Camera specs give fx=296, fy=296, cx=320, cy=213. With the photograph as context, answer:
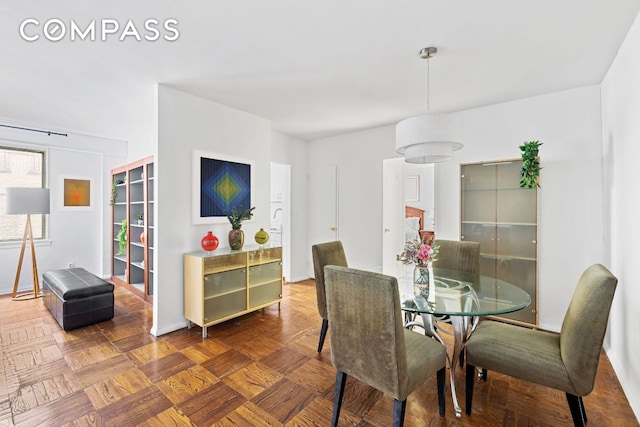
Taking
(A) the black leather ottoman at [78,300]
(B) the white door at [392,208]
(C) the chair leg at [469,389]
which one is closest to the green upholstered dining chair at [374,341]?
(C) the chair leg at [469,389]

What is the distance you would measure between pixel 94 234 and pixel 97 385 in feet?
12.1

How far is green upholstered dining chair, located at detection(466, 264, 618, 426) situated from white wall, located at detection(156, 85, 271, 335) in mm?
2714

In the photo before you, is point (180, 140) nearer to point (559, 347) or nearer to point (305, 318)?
point (305, 318)

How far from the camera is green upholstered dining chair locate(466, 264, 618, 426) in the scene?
1.42m

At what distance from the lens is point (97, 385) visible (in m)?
2.09

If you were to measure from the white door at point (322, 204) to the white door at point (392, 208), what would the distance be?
843 millimetres

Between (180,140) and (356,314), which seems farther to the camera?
(180,140)

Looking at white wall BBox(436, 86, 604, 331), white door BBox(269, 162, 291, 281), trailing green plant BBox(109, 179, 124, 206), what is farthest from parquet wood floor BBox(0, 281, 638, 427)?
trailing green plant BBox(109, 179, 124, 206)

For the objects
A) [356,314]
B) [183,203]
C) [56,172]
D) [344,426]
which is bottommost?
[344,426]

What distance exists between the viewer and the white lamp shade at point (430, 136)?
201cm

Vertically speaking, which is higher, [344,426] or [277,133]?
[277,133]

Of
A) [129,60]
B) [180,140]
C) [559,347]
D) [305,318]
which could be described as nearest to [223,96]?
[180,140]

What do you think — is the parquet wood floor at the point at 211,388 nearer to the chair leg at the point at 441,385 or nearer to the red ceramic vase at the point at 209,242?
the chair leg at the point at 441,385

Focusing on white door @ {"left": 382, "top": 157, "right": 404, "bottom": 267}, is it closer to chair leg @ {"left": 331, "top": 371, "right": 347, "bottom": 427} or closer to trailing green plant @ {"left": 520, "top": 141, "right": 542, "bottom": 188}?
trailing green plant @ {"left": 520, "top": 141, "right": 542, "bottom": 188}
